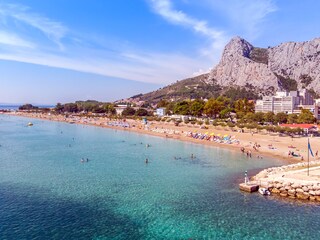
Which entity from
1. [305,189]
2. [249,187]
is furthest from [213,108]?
[305,189]

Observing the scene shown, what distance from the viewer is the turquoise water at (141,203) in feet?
69.3

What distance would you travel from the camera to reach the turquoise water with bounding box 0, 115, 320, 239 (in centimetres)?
2112

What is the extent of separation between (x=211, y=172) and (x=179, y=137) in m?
38.9

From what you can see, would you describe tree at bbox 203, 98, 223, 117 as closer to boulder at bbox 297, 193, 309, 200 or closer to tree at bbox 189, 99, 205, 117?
tree at bbox 189, 99, 205, 117

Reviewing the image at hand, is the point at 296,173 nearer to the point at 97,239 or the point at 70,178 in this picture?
the point at 97,239

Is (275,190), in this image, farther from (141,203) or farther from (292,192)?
(141,203)

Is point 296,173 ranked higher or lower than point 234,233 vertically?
higher

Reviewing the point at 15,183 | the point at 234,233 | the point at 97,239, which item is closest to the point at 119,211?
the point at 97,239

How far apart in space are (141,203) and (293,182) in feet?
52.3

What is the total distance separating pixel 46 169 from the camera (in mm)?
40094

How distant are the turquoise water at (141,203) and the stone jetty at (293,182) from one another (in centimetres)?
168


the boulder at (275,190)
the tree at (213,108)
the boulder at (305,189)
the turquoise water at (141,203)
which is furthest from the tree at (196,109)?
the boulder at (305,189)

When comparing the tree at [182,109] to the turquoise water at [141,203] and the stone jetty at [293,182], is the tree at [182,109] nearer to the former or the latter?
the turquoise water at [141,203]

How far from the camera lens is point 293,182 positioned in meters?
29.5
